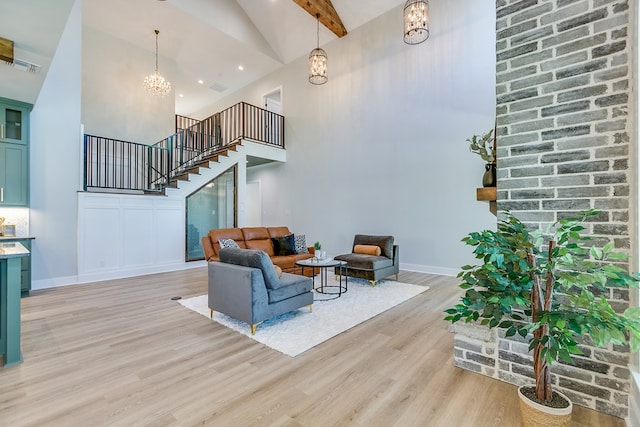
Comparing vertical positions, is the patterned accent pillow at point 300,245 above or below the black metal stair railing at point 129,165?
below

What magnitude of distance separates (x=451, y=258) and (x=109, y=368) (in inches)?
206

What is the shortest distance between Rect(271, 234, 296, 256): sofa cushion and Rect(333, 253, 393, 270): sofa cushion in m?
0.95

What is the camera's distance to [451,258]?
5.49 meters

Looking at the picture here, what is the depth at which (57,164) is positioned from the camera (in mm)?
5023

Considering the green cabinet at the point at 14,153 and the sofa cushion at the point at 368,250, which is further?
the sofa cushion at the point at 368,250

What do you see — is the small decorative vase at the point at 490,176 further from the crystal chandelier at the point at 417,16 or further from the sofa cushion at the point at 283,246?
the sofa cushion at the point at 283,246

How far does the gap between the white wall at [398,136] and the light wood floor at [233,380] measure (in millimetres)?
2719

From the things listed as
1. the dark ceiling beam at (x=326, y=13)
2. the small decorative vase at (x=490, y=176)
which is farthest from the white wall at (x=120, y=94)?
the small decorative vase at (x=490, y=176)

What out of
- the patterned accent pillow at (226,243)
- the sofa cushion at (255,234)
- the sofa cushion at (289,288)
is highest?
the sofa cushion at (255,234)

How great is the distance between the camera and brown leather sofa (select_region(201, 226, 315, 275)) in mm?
4922

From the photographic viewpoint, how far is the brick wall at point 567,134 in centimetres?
168

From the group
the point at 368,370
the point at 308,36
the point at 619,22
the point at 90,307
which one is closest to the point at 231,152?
the point at 308,36

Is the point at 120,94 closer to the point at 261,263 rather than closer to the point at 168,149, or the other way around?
the point at 168,149

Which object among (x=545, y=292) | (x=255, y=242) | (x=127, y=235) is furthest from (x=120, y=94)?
(x=545, y=292)
